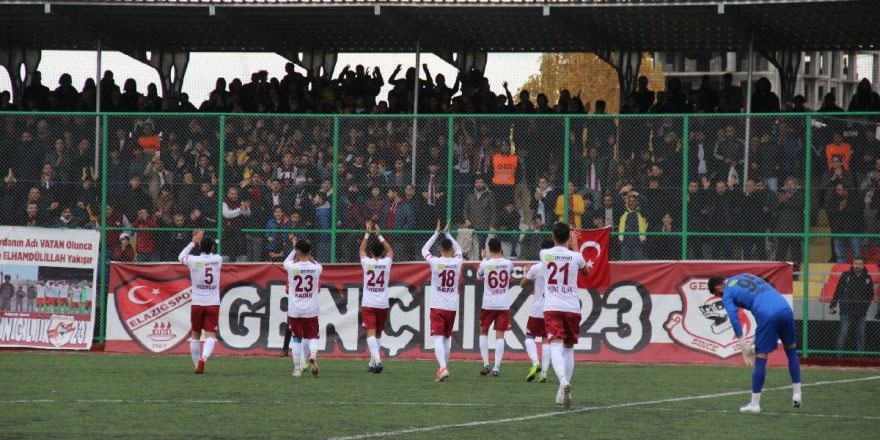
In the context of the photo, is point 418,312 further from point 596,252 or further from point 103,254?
point 103,254

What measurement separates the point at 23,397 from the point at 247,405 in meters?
2.82

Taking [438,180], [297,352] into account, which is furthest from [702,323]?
[297,352]

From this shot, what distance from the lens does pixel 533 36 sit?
32.7 metres

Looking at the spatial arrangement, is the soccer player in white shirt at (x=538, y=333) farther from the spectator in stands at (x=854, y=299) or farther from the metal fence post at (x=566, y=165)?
the spectator in stands at (x=854, y=299)

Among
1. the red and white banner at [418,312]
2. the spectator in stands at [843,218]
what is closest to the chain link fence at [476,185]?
the spectator in stands at [843,218]

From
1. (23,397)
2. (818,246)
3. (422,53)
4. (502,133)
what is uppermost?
(422,53)

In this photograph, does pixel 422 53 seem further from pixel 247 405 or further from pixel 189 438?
pixel 189 438

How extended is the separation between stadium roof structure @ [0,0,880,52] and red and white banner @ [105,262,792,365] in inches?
258

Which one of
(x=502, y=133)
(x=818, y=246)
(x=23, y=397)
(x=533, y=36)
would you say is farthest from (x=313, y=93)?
(x=23, y=397)

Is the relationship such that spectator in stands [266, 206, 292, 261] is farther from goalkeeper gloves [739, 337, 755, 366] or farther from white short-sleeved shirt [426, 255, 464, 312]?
goalkeeper gloves [739, 337, 755, 366]

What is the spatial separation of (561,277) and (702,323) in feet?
26.9

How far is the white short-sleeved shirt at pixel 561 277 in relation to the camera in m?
16.5

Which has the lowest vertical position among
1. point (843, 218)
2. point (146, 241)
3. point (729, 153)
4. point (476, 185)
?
point (146, 241)

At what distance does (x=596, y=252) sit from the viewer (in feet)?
78.4
